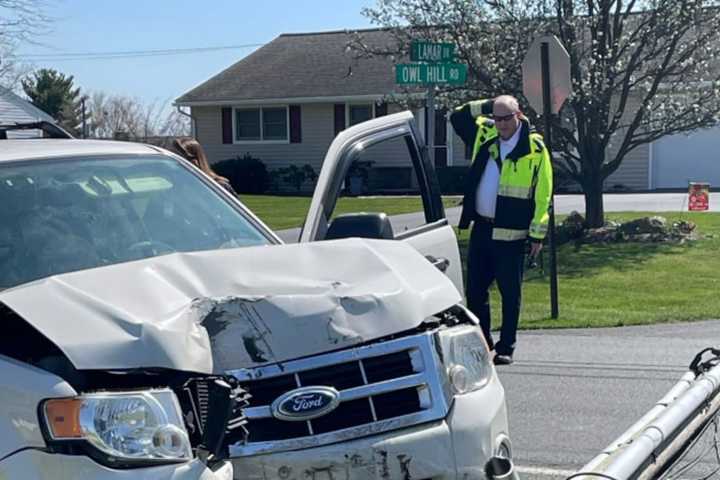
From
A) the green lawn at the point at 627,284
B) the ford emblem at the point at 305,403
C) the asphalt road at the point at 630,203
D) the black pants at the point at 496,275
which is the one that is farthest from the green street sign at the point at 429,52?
the asphalt road at the point at 630,203

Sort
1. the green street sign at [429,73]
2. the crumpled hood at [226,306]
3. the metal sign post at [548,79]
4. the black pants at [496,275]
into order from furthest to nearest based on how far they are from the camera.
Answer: the metal sign post at [548,79], the green street sign at [429,73], the black pants at [496,275], the crumpled hood at [226,306]

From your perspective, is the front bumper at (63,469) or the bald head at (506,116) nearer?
the front bumper at (63,469)

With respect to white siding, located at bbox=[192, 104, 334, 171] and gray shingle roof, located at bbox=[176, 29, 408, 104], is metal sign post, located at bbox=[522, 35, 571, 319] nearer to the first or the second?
gray shingle roof, located at bbox=[176, 29, 408, 104]

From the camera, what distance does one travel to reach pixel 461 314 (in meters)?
3.68

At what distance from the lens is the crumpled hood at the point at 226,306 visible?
279 centimetres

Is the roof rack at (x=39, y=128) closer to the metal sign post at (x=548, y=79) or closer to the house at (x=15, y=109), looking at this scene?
the metal sign post at (x=548, y=79)

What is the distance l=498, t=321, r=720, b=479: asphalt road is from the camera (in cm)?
613

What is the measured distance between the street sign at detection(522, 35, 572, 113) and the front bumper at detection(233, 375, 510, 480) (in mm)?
7859

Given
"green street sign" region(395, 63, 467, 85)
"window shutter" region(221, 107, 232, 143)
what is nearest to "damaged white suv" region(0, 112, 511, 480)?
"green street sign" region(395, 63, 467, 85)

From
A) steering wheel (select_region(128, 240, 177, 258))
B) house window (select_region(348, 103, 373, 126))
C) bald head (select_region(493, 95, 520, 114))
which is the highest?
house window (select_region(348, 103, 373, 126))

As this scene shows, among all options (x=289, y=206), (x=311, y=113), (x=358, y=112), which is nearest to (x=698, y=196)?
(x=289, y=206)

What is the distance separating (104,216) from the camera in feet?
14.0

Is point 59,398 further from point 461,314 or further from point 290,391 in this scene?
point 461,314

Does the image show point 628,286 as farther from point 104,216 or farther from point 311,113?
point 311,113
